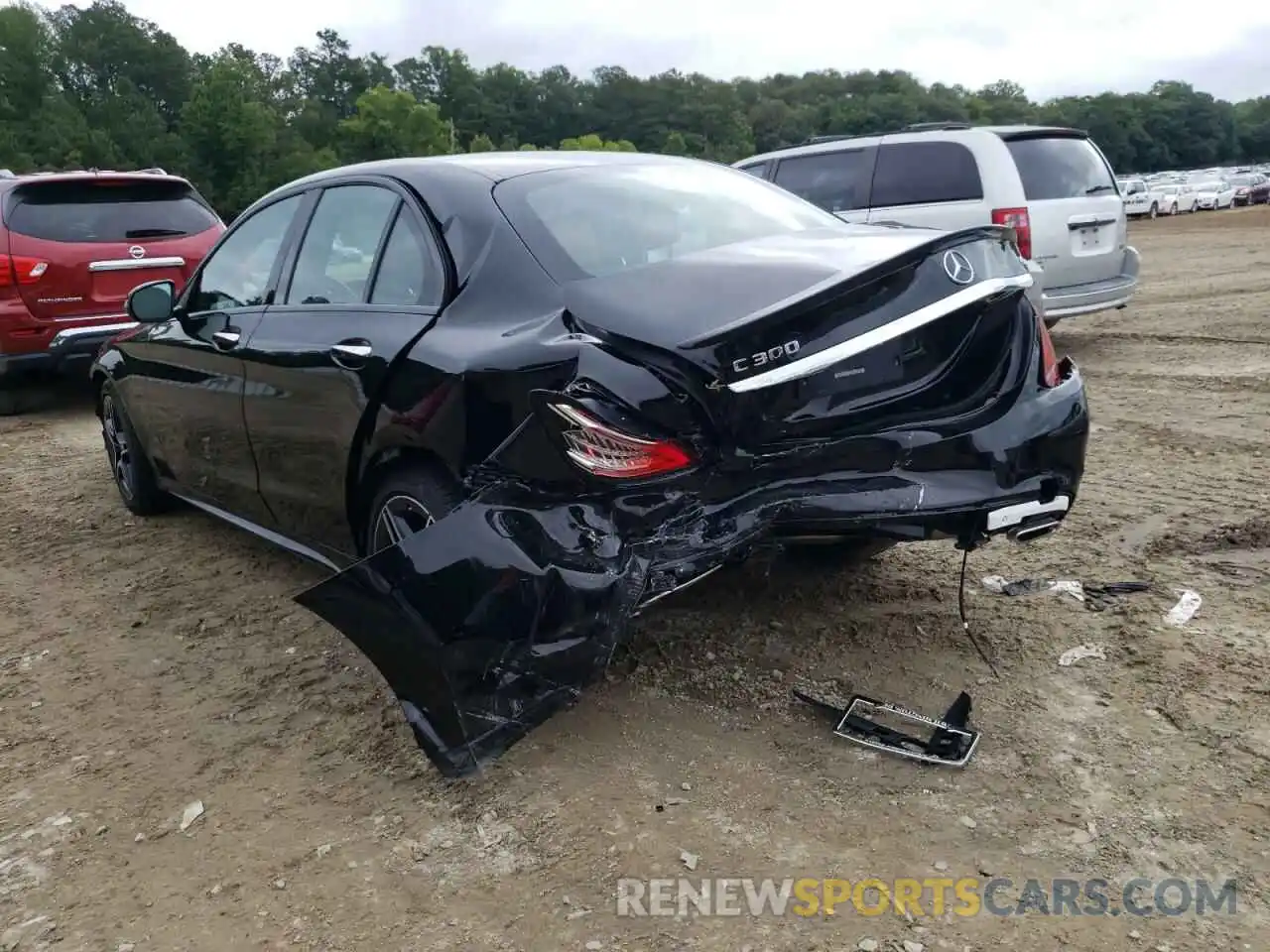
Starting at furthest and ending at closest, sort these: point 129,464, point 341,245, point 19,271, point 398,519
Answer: point 19,271, point 129,464, point 341,245, point 398,519

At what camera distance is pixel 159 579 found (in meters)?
4.54

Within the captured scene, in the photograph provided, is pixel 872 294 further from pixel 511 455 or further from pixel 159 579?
pixel 159 579

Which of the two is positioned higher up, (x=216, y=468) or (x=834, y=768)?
(x=216, y=468)

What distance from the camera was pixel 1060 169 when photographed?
27.6 feet

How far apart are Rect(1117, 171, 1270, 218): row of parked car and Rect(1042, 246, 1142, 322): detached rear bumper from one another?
1130 inches

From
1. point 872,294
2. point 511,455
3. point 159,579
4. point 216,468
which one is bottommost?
point 159,579

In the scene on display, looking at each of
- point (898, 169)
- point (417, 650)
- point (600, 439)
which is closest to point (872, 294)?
point (600, 439)

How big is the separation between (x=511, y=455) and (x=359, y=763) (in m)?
1.01

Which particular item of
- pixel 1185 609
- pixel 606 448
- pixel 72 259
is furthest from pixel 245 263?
pixel 72 259

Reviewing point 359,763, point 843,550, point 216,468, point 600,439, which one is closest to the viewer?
point 600,439

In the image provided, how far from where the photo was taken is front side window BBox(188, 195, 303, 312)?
4.12 metres

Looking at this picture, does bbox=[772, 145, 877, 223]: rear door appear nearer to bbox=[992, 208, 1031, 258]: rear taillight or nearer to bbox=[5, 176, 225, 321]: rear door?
bbox=[992, 208, 1031, 258]: rear taillight

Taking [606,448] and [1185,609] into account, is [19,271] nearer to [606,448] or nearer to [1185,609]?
[606,448]

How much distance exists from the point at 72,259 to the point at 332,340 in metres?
5.30
